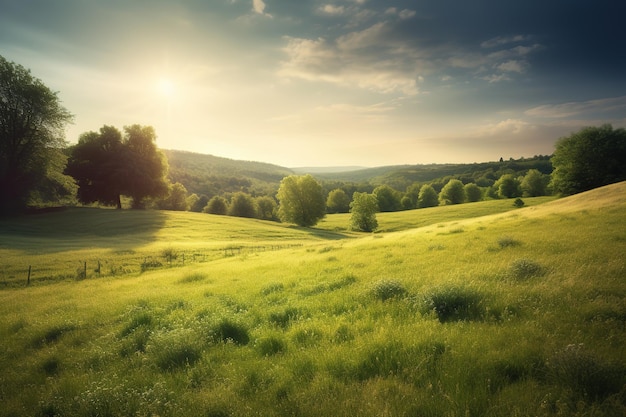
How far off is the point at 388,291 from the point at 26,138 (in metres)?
63.1

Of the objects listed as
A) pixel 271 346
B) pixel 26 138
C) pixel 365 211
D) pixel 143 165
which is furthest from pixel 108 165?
pixel 271 346

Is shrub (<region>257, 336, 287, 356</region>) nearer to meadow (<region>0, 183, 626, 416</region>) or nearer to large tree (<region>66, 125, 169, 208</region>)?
meadow (<region>0, 183, 626, 416</region>)

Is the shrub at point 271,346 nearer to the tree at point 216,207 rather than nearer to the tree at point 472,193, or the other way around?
the tree at point 216,207

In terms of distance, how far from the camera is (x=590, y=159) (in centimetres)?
5709

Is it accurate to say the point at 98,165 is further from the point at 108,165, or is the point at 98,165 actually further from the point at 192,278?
the point at 192,278

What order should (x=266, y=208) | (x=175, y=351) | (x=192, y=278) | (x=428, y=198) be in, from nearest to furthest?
1. (x=175, y=351)
2. (x=192, y=278)
3. (x=266, y=208)
4. (x=428, y=198)

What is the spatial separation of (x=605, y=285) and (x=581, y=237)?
7.68 metres

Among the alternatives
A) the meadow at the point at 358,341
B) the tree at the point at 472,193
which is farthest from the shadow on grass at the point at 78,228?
the tree at the point at 472,193

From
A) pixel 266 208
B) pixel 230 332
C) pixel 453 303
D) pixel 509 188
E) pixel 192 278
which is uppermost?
pixel 509 188

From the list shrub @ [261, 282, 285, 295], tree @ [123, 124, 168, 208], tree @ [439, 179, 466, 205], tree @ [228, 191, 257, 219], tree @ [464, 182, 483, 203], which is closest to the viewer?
shrub @ [261, 282, 285, 295]

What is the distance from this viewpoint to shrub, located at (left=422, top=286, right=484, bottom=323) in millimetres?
7320

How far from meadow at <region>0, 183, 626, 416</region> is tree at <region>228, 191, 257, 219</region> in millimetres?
90333

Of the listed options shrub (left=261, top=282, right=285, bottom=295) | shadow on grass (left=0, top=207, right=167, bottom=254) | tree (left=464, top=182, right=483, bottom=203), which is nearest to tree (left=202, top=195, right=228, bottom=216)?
shadow on grass (left=0, top=207, right=167, bottom=254)

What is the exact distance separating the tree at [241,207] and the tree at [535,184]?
95829mm
